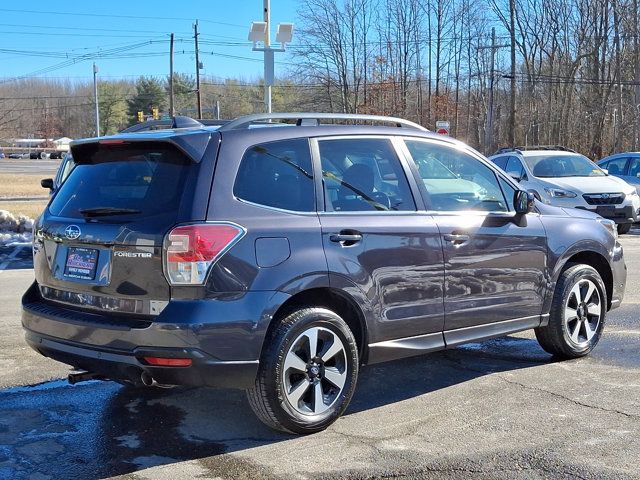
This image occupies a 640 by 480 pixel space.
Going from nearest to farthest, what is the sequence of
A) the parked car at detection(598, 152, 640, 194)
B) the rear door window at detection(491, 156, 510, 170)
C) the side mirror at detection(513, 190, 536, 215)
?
the side mirror at detection(513, 190, 536, 215) < the rear door window at detection(491, 156, 510, 170) < the parked car at detection(598, 152, 640, 194)

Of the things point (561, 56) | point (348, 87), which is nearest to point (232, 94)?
point (348, 87)

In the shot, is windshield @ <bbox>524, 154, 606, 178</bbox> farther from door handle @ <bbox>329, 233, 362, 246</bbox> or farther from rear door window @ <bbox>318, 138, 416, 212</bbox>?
door handle @ <bbox>329, 233, 362, 246</bbox>

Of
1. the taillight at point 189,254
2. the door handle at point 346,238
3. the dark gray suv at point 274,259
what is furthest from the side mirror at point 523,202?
the taillight at point 189,254

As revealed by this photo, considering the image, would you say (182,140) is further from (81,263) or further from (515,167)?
(515,167)

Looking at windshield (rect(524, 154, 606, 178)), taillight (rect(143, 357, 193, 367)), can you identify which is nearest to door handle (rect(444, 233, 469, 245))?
taillight (rect(143, 357, 193, 367))

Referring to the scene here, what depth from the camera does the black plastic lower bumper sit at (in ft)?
11.9

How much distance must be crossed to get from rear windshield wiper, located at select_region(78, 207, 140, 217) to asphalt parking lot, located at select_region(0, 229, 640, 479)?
1.30 meters

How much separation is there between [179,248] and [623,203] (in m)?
12.2

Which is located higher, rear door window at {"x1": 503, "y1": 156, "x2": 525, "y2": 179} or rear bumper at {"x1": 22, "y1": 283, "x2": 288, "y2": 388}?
rear door window at {"x1": 503, "y1": 156, "x2": 525, "y2": 179}

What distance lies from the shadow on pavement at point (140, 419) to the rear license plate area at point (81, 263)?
959mm

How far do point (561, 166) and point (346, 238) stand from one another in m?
11.5

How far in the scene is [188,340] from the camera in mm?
3584

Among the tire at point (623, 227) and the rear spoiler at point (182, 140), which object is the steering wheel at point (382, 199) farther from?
the tire at point (623, 227)

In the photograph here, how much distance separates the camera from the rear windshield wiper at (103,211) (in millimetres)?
3865
